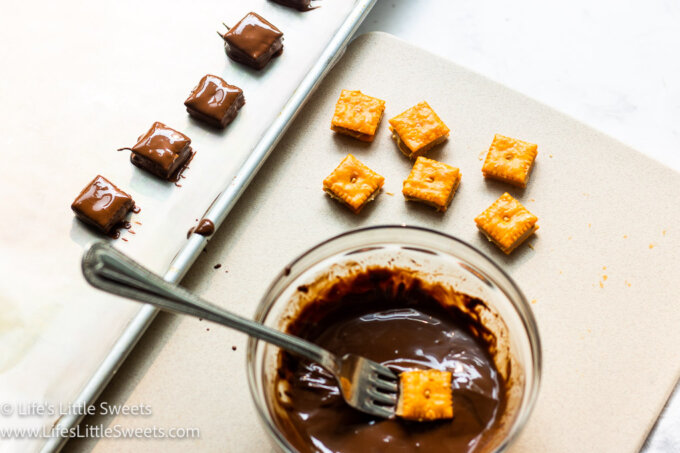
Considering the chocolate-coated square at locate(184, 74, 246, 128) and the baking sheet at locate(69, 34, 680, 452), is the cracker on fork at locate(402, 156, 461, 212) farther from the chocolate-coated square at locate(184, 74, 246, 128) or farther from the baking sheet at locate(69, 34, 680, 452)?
the chocolate-coated square at locate(184, 74, 246, 128)

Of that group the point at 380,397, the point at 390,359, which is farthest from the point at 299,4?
the point at 380,397

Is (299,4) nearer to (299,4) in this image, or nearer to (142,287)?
(299,4)

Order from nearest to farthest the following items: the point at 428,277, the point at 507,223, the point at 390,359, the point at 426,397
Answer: the point at 426,397 < the point at 390,359 < the point at 428,277 < the point at 507,223

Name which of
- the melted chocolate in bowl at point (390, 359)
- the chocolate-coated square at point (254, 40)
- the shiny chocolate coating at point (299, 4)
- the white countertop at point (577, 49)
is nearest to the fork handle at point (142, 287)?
the melted chocolate in bowl at point (390, 359)

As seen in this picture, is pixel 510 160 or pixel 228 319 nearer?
pixel 228 319

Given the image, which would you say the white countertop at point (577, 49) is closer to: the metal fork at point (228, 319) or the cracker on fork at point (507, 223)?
the cracker on fork at point (507, 223)

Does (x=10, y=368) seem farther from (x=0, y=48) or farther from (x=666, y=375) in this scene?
(x=666, y=375)
